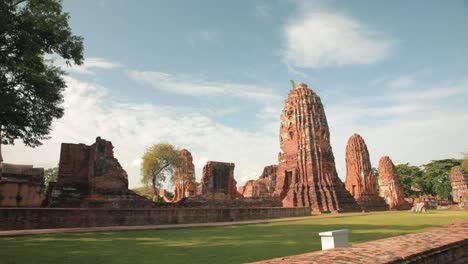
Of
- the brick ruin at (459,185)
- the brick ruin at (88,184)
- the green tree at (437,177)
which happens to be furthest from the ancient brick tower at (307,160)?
the green tree at (437,177)

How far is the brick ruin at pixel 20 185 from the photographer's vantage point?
12109 mm

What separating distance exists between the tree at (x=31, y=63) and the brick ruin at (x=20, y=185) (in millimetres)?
2409

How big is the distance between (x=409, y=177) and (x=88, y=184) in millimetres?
52152

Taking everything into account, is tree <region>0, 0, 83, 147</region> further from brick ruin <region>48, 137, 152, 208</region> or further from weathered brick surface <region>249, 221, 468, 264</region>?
weathered brick surface <region>249, 221, 468, 264</region>

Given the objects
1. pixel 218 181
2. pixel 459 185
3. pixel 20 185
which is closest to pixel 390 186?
pixel 459 185

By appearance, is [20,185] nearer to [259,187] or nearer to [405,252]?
[405,252]

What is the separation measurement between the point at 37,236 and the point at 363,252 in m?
7.34

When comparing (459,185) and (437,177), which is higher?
(437,177)

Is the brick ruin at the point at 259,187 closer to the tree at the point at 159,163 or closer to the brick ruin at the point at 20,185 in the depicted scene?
the tree at the point at 159,163

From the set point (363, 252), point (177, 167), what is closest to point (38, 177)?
point (363, 252)

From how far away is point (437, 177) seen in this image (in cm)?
4959

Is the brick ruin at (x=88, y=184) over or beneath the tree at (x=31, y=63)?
beneath

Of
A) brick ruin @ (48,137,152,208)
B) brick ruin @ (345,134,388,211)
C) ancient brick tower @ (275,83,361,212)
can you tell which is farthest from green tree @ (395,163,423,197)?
brick ruin @ (48,137,152,208)

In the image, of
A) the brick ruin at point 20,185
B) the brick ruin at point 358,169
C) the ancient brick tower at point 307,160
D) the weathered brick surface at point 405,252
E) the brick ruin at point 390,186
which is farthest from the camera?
the brick ruin at point 390,186
